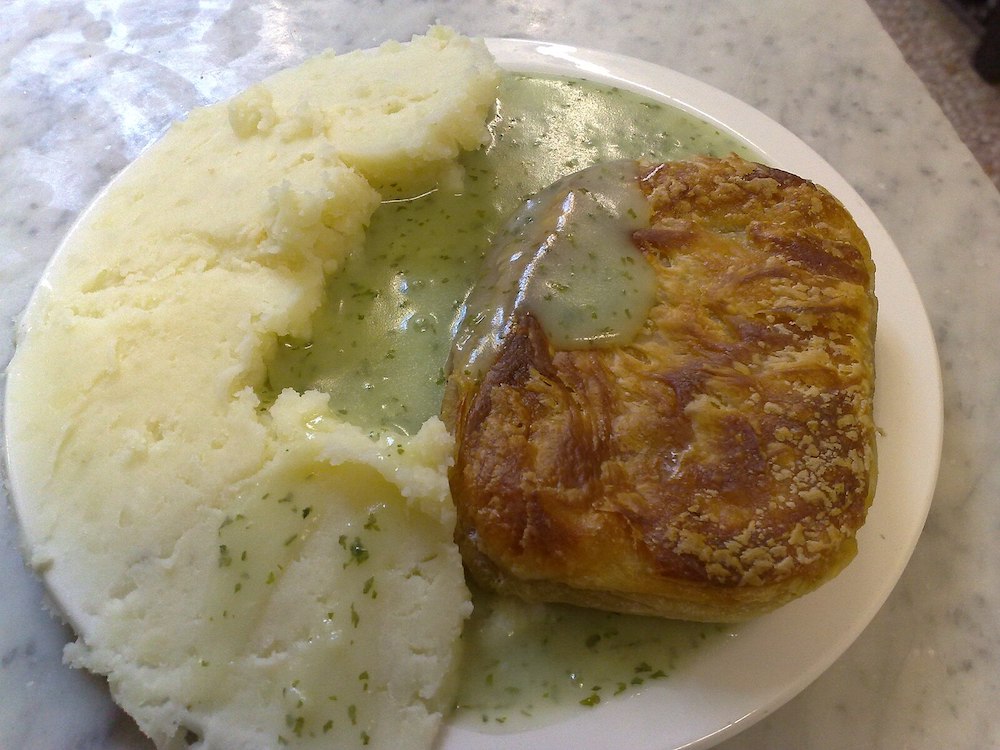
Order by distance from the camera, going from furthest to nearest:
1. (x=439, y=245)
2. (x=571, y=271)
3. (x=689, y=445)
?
(x=439, y=245) < (x=571, y=271) < (x=689, y=445)

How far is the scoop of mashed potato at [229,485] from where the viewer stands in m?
2.02

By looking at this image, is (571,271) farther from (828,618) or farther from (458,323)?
(828,618)

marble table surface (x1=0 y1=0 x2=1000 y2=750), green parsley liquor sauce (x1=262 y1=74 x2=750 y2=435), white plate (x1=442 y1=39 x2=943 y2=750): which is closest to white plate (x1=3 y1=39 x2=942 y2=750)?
white plate (x1=442 y1=39 x2=943 y2=750)

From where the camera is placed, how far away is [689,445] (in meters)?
2.18

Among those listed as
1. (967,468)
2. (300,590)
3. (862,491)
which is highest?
(862,491)

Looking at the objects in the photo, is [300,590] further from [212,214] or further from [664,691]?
[212,214]

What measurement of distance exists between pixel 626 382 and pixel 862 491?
0.73 meters

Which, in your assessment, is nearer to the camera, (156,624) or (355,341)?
(156,624)

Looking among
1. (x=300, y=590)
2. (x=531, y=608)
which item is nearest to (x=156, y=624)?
(x=300, y=590)

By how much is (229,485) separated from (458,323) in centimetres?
94

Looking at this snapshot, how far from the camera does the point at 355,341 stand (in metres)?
2.67

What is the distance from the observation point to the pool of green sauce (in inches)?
83.8

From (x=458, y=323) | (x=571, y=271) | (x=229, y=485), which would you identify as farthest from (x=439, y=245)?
(x=229, y=485)

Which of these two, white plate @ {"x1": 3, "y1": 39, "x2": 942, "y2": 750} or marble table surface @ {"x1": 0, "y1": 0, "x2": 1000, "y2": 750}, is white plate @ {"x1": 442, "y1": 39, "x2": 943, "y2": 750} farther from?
marble table surface @ {"x1": 0, "y1": 0, "x2": 1000, "y2": 750}
